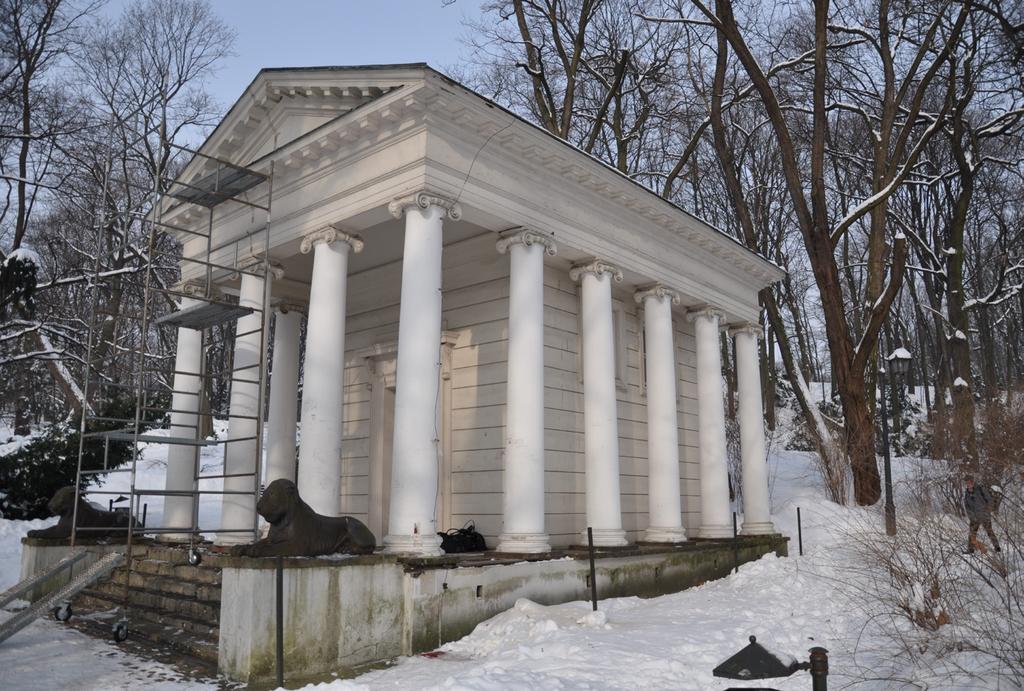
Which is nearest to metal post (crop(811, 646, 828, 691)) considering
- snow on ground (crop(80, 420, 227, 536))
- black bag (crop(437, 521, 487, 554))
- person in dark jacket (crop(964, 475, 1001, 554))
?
person in dark jacket (crop(964, 475, 1001, 554))

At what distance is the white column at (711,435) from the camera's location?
599 inches

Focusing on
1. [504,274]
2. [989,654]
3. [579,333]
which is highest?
[504,274]

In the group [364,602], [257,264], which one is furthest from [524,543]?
[257,264]

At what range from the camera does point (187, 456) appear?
12836 mm

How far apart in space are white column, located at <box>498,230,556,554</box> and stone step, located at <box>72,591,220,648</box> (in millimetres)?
3843

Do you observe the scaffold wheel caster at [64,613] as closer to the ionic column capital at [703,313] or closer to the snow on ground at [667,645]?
the snow on ground at [667,645]

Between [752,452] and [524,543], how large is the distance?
834 cm

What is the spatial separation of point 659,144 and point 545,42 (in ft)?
21.3

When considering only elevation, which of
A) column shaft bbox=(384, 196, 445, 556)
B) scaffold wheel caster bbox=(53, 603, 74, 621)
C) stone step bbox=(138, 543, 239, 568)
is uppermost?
column shaft bbox=(384, 196, 445, 556)

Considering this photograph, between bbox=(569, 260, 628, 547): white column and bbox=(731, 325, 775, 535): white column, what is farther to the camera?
bbox=(731, 325, 775, 535): white column

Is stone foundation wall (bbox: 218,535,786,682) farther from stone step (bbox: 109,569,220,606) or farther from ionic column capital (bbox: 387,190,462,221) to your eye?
ionic column capital (bbox: 387,190,462,221)

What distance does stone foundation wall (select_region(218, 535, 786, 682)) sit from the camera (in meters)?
7.27

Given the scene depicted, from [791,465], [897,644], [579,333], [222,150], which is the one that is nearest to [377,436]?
[579,333]

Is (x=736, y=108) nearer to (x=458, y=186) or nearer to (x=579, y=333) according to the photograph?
(x=579, y=333)
